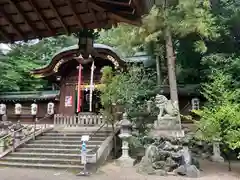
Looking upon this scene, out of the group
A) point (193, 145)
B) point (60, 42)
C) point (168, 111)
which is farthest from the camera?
point (60, 42)

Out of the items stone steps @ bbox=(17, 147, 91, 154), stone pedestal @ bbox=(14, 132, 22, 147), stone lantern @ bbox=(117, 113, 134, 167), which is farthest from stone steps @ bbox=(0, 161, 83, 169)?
stone lantern @ bbox=(117, 113, 134, 167)

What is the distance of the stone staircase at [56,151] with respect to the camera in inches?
369

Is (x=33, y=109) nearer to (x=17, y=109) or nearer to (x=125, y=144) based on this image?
(x=17, y=109)

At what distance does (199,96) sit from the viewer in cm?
1627

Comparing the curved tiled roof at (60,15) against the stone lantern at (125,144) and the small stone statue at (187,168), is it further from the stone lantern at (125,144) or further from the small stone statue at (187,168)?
the stone lantern at (125,144)

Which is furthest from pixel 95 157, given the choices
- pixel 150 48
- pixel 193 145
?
pixel 150 48

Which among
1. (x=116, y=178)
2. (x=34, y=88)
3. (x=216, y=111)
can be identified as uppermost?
(x=34, y=88)

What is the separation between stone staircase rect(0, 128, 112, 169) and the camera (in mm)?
9367

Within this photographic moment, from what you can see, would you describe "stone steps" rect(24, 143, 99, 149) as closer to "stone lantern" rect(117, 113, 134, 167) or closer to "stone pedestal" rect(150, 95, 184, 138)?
"stone lantern" rect(117, 113, 134, 167)

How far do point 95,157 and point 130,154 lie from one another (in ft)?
7.78

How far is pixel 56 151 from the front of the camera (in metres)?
10.5

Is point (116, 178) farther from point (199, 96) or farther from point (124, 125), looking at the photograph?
point (199, 96)

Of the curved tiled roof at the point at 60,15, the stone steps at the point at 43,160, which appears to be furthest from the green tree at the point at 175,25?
the curved tiled roof at the point at 60,15

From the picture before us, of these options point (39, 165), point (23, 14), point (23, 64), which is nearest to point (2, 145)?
point (39, 165)
